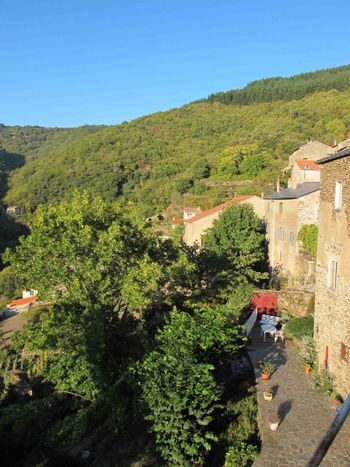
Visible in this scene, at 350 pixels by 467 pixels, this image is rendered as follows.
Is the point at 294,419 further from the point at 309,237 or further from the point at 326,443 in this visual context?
the point at 309,237

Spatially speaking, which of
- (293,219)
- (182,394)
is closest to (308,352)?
(182,394)

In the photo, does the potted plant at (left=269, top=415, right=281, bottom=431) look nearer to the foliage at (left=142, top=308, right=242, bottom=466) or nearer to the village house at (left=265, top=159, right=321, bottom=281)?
the foliage at (left=142, top=308, right=242, bottom=466)

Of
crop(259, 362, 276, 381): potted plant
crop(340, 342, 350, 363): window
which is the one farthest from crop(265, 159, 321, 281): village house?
crop(340, 342, 350, 363): window

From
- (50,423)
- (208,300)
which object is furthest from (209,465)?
(208,300)

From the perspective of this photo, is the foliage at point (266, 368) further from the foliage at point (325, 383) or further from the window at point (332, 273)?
the window at point (332, 273)

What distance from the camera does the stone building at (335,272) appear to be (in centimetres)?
1248

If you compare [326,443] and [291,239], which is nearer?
[326,443]

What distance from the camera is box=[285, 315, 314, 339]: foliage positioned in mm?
18578

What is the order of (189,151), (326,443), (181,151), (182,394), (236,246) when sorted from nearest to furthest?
(326,443), (182,394), (236,246), (189,151), (181,151)

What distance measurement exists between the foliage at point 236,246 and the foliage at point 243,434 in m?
11.4

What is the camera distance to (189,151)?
100 meters

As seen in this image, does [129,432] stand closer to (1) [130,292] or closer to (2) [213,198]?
(1) [130,292]

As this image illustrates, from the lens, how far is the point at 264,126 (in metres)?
91.6

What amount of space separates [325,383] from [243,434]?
3996mm
